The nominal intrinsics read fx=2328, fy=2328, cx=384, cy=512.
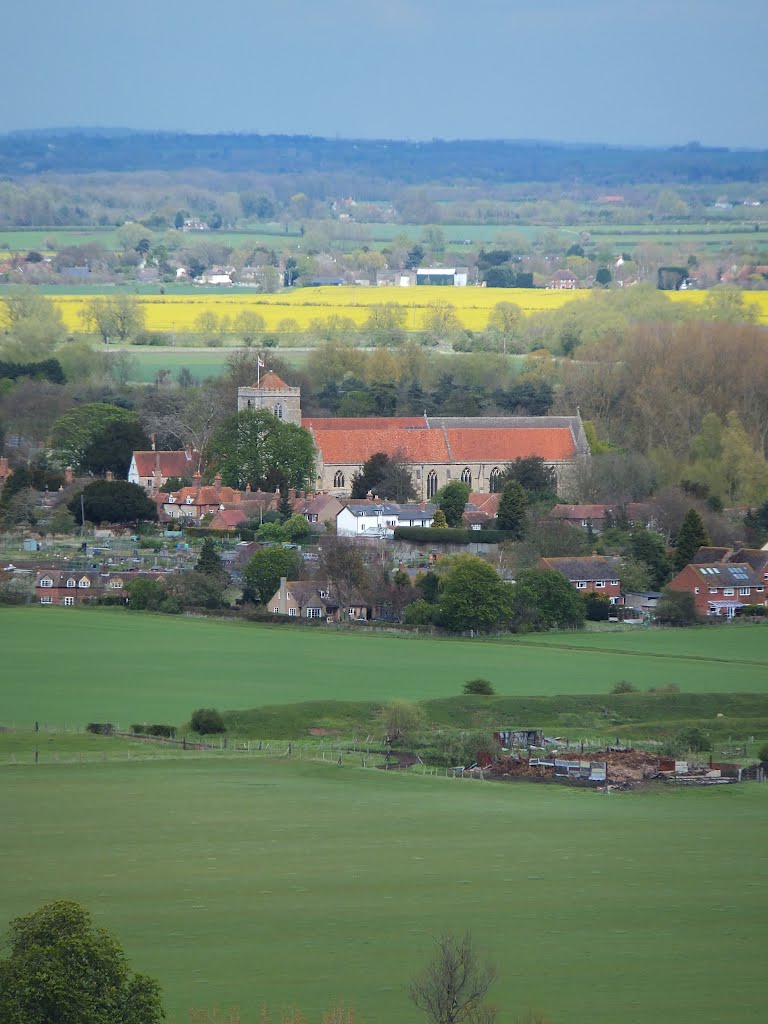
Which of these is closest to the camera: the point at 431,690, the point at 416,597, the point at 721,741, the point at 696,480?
the point at 721,741

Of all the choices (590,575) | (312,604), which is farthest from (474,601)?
(590,575)

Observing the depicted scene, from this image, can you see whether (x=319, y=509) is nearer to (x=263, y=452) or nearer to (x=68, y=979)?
(x=263, y=452)

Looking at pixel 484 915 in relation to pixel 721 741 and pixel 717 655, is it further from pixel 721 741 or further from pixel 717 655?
pixel 717 655

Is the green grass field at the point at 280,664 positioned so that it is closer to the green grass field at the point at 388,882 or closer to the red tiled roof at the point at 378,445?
the green grass field at the point at 388,882

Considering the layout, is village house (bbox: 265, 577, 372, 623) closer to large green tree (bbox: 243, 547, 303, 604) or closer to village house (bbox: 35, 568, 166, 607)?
large green tree (bbox: 243, 547, 303, 604)

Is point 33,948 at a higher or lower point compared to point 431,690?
higher

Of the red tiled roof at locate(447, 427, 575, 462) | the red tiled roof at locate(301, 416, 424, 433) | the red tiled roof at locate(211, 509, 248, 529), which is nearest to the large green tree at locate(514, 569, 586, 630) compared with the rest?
the red tiled roof at locate(211, 509, 248, 529)

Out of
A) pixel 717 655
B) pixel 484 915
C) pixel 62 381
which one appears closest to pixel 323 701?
pixel 717 655
